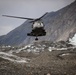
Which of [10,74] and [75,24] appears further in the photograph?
[75,24]

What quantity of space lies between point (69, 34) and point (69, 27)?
2002cm

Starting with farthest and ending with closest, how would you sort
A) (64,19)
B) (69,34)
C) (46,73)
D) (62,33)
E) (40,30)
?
1. (64,19)
2. (62,33)
3. (69,34)
4. (46,73)
5. (40,30)

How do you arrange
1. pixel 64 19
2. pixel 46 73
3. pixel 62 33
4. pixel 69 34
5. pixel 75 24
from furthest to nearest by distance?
pixel 64 19 < pixel 62 33 < pixel 75 24 < pixel 69 34 < pixel 46 73

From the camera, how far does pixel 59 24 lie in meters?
198

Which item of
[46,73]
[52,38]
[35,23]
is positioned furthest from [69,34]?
[35,23]

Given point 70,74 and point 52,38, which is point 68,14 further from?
point 70,74

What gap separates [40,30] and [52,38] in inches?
6881

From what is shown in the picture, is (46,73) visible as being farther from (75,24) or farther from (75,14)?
(75,14)

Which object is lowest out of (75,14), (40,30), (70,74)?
(70,74)

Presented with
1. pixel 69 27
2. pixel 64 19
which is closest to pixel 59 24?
pixel 64 19

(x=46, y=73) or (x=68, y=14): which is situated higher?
(x=68, y=14)

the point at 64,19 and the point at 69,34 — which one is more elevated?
the point at 64,19

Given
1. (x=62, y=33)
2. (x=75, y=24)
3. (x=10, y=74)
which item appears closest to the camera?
(x=10, y=74)

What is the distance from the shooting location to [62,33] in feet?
602
